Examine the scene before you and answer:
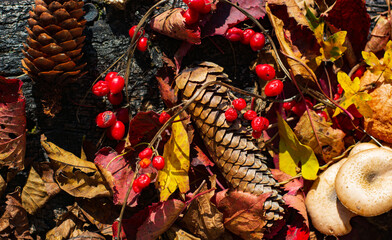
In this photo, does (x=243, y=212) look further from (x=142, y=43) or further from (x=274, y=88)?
(x=142, y=43)

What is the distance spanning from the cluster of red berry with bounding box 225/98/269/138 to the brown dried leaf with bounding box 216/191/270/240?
0.25 m

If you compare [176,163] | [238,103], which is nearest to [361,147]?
[238,103]

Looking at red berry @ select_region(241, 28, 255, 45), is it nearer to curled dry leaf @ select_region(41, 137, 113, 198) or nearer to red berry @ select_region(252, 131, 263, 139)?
red berry @ select_region(252, 131, 263, 139)

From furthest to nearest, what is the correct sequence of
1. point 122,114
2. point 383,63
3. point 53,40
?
point 122,114
point 383,63
point 53,40

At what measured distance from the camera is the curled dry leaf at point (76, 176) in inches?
56.8

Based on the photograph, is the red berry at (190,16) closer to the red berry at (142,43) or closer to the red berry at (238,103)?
the red berry at (142,43)

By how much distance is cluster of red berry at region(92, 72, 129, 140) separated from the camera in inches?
55.4

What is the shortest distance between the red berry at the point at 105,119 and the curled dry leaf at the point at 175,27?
0.40m

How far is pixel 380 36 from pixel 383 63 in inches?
6.1

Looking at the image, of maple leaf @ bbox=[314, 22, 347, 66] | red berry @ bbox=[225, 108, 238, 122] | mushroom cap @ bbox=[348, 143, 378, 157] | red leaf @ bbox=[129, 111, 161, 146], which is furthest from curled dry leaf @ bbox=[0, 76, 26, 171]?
mushroom cap @ bbox=[348, 143, 378, 157]

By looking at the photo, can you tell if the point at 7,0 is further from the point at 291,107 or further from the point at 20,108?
the point at 291,107

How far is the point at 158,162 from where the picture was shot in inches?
51.7

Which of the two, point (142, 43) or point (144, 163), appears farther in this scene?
point (142, 43)

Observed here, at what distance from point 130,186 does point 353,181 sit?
2.78 ft
